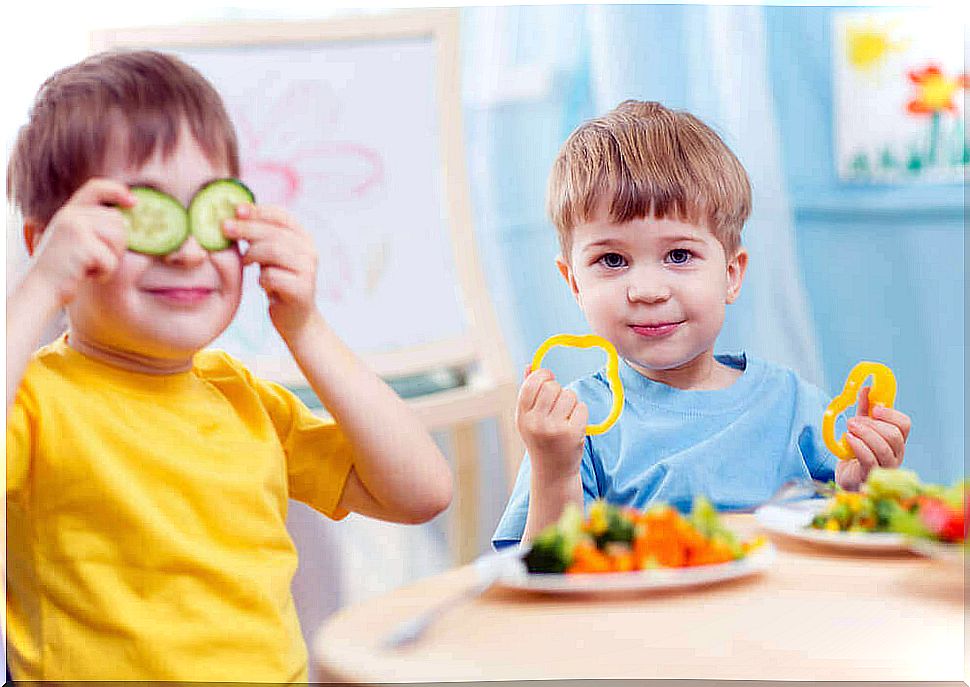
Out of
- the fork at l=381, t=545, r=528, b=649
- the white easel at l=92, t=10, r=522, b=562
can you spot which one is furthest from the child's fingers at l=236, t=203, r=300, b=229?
the white easel at l=92, t=10, r=522, b=562

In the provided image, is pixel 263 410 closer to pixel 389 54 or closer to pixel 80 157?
pixel 80 157

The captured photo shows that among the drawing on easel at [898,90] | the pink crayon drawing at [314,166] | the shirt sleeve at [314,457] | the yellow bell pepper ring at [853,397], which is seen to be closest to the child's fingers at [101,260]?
the shirt sleeve at [314,457]

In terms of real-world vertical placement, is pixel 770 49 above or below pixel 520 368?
above

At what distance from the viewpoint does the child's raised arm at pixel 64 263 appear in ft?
1.78

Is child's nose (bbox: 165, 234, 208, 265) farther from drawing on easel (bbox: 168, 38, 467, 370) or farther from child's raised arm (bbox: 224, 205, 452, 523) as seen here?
drawing on easel (bbox: 168, 38, 467, 370)

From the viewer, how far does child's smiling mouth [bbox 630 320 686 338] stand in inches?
32.4

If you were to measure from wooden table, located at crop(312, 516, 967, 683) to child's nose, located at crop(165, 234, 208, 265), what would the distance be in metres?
0.20

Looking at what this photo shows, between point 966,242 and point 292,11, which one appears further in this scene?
point 966,242

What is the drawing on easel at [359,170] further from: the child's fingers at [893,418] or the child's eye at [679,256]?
the child's fingers at [893,418]

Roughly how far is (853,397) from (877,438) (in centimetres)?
3

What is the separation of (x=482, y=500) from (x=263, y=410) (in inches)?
22.9

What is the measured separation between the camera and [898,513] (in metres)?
0.64

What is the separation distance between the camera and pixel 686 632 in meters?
0.51

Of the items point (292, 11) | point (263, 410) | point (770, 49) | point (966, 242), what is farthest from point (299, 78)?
point (966, 242)
